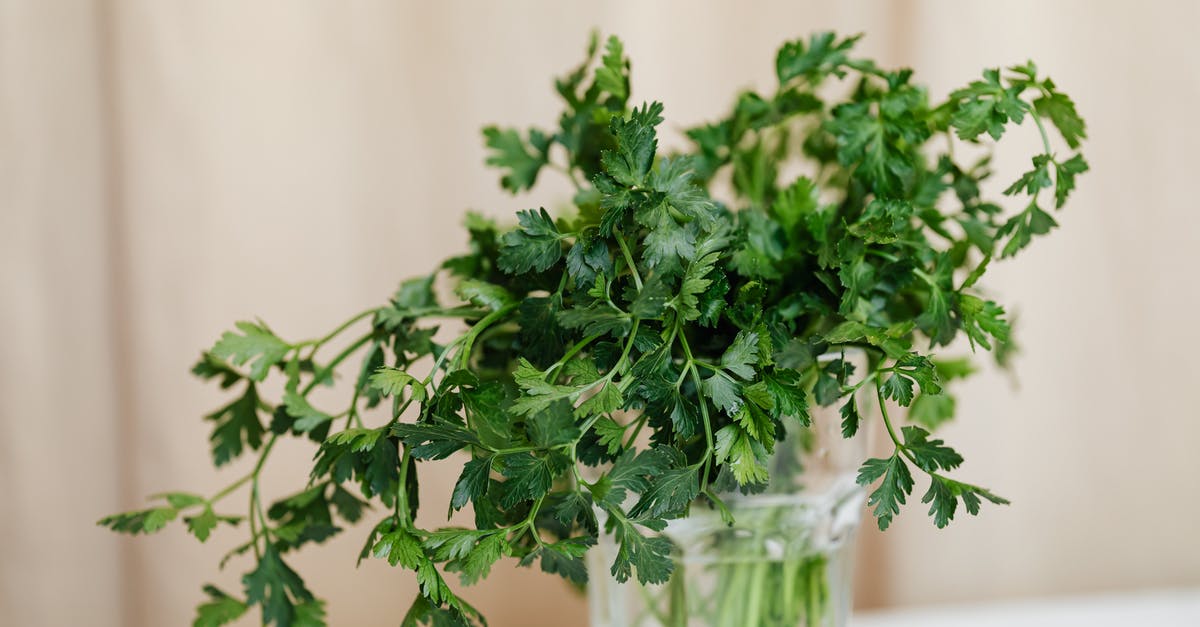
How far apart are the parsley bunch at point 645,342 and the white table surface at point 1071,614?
0.46m

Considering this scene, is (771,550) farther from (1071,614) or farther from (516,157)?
(1071,614)

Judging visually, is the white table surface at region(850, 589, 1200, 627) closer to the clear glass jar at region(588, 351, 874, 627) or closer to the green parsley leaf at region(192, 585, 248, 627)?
the clear glass jar at region(588, 351, 874, 627)

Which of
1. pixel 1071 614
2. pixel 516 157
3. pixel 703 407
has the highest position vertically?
pixel 516 157

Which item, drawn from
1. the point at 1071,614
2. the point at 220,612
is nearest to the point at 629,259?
the point at 220,612

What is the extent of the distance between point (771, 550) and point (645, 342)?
7.9 inches

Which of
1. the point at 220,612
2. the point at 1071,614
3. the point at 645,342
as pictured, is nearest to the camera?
the point at 645,342

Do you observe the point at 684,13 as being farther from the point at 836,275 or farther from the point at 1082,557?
the point at 1082,557

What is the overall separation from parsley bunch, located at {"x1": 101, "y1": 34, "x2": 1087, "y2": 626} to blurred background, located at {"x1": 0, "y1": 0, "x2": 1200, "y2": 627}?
1.18ft

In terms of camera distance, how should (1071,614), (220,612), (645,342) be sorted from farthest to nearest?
(1071,614) < (220,612) < (645,342)

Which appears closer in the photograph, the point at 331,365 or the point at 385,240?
the point at 331,365

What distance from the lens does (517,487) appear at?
414 millimetres

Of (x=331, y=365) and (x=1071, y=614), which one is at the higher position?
(x=331, y=365)

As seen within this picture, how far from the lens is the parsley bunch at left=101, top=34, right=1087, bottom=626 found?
425 millimetres

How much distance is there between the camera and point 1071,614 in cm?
93
